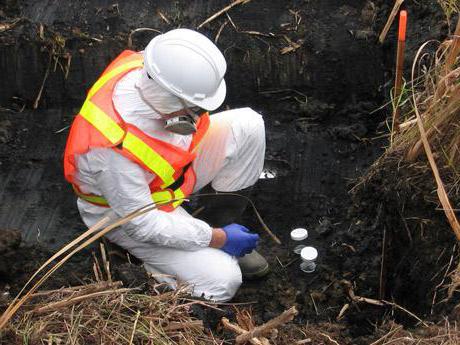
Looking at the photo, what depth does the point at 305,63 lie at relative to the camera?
4.57m

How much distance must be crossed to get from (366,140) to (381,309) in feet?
4.03

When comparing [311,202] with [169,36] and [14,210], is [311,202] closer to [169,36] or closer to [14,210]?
[169,36]

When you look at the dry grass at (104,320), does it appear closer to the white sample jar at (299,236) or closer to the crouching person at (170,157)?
the crouching person at (170,157)

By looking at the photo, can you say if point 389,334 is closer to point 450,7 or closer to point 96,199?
point 96,199

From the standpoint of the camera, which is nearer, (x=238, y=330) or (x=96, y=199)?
(x=238, y=330)

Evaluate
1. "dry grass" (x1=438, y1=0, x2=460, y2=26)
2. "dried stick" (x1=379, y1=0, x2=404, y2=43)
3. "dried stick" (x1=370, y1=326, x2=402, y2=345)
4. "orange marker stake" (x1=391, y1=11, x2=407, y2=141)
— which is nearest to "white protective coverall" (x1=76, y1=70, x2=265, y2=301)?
"orange marker stake" (x1=391, y1=11, x2=407, y2=141)

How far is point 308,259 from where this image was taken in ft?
11.9

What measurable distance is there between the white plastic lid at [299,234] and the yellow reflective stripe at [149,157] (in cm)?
80

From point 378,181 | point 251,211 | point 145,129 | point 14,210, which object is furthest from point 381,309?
point 14,210

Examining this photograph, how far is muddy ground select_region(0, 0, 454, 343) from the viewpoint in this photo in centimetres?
407

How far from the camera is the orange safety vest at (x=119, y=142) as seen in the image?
3.13 meters

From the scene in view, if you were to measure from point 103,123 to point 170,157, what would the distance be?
35 centimetres

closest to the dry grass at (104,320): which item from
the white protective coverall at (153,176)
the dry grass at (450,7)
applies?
the white protective coverall at (153,176)

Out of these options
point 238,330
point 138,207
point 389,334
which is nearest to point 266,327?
point 238,330
